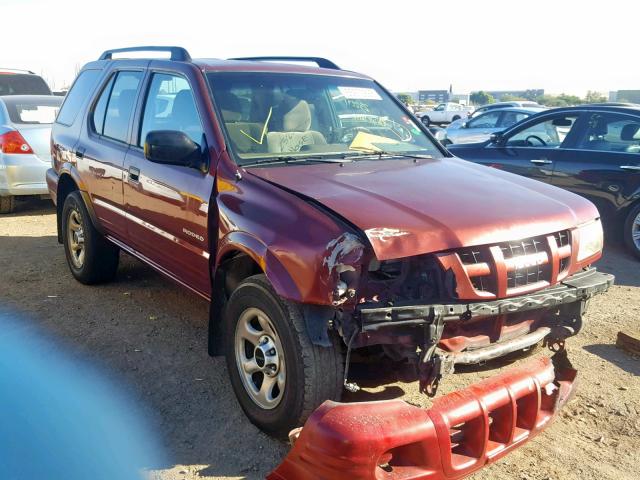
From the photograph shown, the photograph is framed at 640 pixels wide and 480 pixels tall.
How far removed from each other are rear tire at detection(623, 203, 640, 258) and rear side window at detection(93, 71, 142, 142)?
211 inches

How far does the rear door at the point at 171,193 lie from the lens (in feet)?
12.3

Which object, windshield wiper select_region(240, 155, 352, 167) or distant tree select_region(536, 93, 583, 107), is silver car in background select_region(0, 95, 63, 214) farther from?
distant tree select_region(536, 93, 583, 107)

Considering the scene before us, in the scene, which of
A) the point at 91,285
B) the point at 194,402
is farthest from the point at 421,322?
the point at 91,285

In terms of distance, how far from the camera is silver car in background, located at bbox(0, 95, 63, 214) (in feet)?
27.4

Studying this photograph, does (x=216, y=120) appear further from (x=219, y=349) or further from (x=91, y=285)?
(x=91, y=285)

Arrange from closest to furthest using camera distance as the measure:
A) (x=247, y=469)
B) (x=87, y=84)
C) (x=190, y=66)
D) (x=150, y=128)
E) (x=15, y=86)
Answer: (x=247, y=469)
(x=190, y=66)
(x=150, y=128)
(x=87, y=84)
(x=15, y=86)

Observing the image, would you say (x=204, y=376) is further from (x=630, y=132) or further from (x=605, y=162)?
(x=630, y=132)

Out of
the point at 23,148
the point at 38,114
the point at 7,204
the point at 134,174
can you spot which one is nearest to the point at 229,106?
the point at 134,174

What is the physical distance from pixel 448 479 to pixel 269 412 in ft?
3.16

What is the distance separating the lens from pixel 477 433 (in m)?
2.67

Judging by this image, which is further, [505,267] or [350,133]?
[350,133]

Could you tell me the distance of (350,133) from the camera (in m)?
4.23

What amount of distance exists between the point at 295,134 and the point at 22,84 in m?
10.1

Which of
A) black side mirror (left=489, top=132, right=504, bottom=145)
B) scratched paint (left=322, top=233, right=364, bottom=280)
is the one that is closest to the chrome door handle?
scratched paint (left=322, top=233, right=364, bottom=280)
